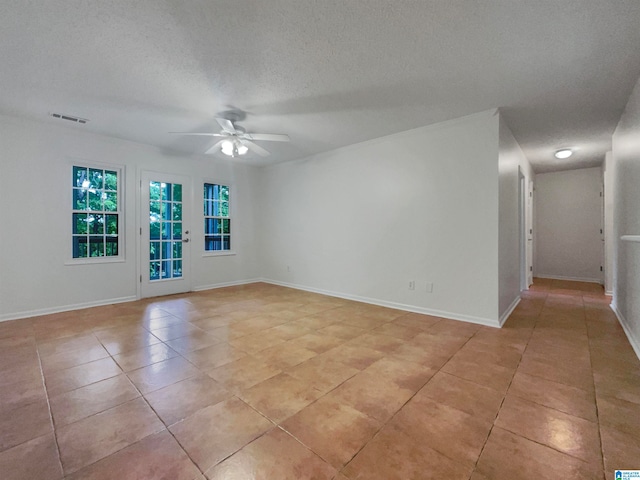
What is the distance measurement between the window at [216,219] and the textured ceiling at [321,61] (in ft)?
6.83

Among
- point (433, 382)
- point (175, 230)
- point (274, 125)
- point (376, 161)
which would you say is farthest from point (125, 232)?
point (433, 382)

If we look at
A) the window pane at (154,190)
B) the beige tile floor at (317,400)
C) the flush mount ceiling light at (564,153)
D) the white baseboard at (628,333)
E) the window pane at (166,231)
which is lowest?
the beige tile floor at (317,400)

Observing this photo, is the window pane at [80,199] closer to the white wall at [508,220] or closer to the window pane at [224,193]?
the window pane at [224,193]

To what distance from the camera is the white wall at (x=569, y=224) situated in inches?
244

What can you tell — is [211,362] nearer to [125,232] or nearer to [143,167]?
[125,232]

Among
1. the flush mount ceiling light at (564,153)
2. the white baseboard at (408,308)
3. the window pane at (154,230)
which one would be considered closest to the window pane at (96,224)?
the window pane at (154,230)

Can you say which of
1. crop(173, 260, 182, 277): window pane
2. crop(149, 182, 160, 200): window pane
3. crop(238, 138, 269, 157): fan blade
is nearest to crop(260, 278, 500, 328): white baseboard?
crop(173, 260, 182, 277): window pane

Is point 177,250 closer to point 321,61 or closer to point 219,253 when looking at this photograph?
point 219,253

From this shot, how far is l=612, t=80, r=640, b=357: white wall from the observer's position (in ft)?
8.74

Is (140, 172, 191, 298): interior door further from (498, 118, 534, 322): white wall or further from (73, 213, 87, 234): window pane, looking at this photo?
(498, 118, 534, 322): white wall

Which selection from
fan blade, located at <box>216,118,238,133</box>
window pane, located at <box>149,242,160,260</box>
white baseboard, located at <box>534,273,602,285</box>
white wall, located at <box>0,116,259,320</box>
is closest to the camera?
fan blade, located at <box>216,118,238,133</box>

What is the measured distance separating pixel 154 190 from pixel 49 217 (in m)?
1.46

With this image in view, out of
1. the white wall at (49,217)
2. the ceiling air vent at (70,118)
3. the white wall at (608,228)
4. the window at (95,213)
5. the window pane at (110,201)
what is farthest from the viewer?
the white wall at (608,228)

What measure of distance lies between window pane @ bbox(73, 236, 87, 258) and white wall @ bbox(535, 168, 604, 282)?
30.0 feet
